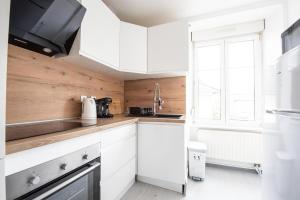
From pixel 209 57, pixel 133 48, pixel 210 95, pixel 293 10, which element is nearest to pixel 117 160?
pixel 133 48

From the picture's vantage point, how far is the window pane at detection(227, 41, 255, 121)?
242 centimetres

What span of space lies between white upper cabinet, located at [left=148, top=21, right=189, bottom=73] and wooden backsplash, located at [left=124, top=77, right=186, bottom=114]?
35 cm

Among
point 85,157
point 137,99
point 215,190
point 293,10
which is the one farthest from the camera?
point 137,99

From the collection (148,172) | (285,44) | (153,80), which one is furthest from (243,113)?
(148,172)

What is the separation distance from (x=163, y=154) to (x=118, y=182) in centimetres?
57

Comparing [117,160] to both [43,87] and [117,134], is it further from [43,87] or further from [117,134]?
[43,87]

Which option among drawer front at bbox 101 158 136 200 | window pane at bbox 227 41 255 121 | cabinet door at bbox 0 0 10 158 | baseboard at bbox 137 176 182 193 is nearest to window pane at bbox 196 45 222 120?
window pane at bbox 227 41 255 121

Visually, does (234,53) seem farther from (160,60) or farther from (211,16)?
(160,60)

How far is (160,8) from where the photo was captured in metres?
2.00

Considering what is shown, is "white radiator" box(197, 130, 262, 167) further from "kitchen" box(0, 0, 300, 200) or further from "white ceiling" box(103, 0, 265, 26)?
"white ceiling" box(103, 0, 265, 26)

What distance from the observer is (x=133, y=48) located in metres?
1.93

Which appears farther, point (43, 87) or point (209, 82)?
point (209, 82)

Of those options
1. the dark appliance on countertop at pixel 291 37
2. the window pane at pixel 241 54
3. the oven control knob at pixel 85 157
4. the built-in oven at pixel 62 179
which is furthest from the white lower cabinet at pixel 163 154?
the window pane at pixel 241 54

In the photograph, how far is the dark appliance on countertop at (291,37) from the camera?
4.35 ft
